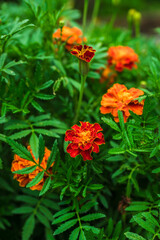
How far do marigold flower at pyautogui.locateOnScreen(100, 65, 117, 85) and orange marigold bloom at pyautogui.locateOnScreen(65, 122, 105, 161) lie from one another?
0.49 m

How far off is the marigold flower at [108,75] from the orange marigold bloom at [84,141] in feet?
1.60

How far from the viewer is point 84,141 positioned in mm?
634

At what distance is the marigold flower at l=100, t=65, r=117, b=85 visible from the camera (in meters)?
1.11

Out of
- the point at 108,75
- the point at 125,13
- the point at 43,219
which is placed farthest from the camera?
the point at 125,13

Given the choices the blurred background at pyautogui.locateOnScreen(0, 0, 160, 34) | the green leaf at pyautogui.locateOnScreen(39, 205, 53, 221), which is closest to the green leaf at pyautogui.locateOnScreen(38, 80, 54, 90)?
the green leaf at pyautogui.locateOnScreen(39, 205, 53, 221)

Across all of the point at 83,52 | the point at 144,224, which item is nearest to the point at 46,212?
the point at 144,224

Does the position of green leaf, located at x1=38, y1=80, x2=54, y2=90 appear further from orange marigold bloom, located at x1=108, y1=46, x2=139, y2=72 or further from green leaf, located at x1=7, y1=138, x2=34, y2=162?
orange marigold bloom, located at x1=108, y1=46, x2=139, y2=72

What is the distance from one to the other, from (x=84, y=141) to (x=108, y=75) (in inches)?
21.4

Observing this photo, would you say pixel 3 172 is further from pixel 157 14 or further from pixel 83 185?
pixel 157 14

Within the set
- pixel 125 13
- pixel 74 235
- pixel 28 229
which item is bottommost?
pixel 125 13

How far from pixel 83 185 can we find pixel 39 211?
31 cm

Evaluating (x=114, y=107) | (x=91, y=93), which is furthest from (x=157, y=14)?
(x=114, y=107)

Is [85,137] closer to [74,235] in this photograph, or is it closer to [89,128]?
[89,128]

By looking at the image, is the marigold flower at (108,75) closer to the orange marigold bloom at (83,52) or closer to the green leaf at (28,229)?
the orange marigold bloom at (83,52)
